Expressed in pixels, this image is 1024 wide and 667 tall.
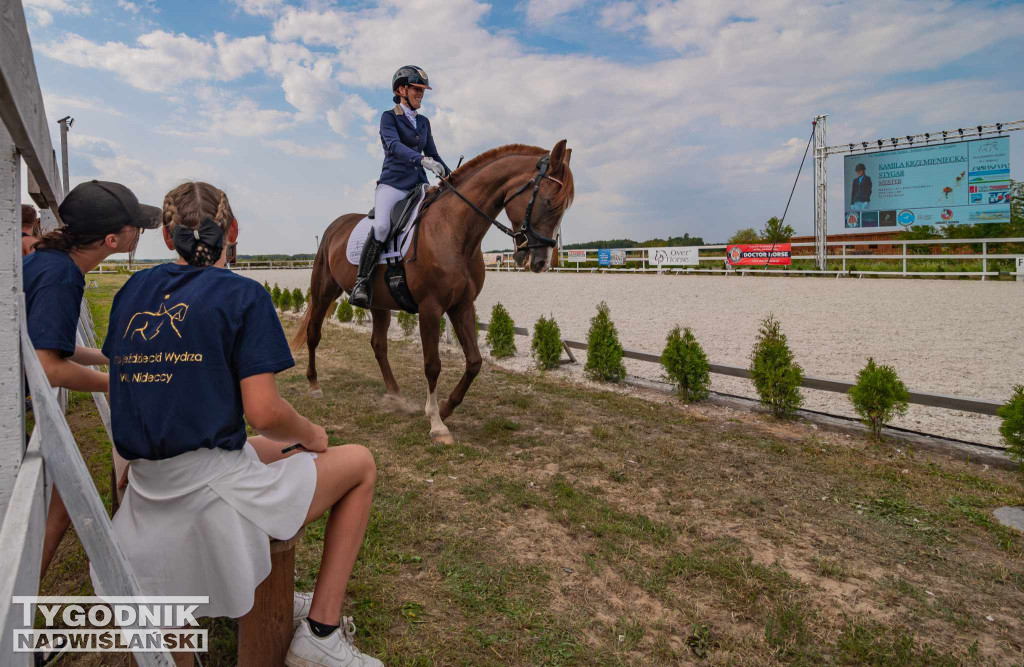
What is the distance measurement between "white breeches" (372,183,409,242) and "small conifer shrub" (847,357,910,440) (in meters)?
4.38

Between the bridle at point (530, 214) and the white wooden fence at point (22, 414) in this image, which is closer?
the white wooden fence at point (22, 414)

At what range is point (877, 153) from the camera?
27609mm

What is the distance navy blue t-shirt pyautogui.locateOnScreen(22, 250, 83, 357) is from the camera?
188cm

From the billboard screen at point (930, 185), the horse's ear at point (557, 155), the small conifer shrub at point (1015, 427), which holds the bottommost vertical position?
the small conifer shrub at point (1015, 427)

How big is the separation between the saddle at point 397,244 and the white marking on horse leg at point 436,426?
2.80 ft

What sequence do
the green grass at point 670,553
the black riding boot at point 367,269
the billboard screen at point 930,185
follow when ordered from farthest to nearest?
the billboard screen at point 930,185 < the black riding boot at point 367,269 < the green grass at point 670,553

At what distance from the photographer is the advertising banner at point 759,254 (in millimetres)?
26434

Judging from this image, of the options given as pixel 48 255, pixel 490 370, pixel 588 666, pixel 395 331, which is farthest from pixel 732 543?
pixel 395 331

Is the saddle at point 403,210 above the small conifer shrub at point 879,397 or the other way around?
above

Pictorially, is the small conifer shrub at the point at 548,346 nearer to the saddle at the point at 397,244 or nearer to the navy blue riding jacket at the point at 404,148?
the saddle at the point at 397,244

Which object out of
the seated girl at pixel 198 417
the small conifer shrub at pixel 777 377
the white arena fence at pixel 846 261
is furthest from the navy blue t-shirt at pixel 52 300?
the white arena fence at pixel 846 261

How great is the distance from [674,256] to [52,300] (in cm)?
3028

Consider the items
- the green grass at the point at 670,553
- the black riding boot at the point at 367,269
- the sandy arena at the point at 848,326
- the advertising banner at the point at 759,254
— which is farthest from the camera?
the advertising banner at the point at 759,254

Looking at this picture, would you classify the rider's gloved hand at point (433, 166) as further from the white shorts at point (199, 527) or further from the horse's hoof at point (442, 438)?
the white shorts at point (199, 527)
